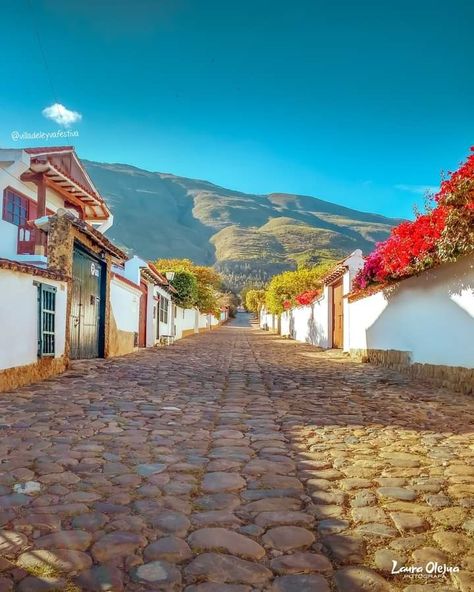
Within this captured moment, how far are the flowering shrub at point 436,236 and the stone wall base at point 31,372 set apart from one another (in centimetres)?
659

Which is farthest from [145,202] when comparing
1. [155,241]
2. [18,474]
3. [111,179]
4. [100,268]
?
[18,474]

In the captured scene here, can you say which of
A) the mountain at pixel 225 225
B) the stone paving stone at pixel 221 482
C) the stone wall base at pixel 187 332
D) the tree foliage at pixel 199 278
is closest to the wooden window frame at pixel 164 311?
the tree foliage at pixel 199 278

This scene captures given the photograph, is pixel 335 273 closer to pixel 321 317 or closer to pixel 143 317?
pixel 321 317

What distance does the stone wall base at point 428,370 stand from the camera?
7.12 metres

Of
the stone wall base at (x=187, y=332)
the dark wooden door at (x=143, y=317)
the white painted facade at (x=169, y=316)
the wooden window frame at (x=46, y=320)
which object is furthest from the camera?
the stone wall base at (x=187, y=332)

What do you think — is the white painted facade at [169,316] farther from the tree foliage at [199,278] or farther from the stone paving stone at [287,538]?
the stone paving stone at [287,538]

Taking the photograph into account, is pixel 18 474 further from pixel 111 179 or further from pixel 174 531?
pixel 111 179

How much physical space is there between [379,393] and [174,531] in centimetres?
554

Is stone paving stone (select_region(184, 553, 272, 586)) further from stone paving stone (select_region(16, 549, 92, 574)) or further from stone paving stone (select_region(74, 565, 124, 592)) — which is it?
stone paving stone (select_region(16, 549, 92, 574))

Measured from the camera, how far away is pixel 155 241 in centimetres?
12031

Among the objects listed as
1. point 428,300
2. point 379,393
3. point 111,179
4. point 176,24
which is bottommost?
point 379,393

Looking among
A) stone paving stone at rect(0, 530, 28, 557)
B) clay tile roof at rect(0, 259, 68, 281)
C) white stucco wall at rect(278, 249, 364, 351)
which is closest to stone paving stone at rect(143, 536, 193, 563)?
stone paving stone at rect(0, 530, 28, 557)

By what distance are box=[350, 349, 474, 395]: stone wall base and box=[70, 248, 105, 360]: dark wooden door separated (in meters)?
7.26

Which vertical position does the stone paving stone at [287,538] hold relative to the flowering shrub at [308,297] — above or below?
below
